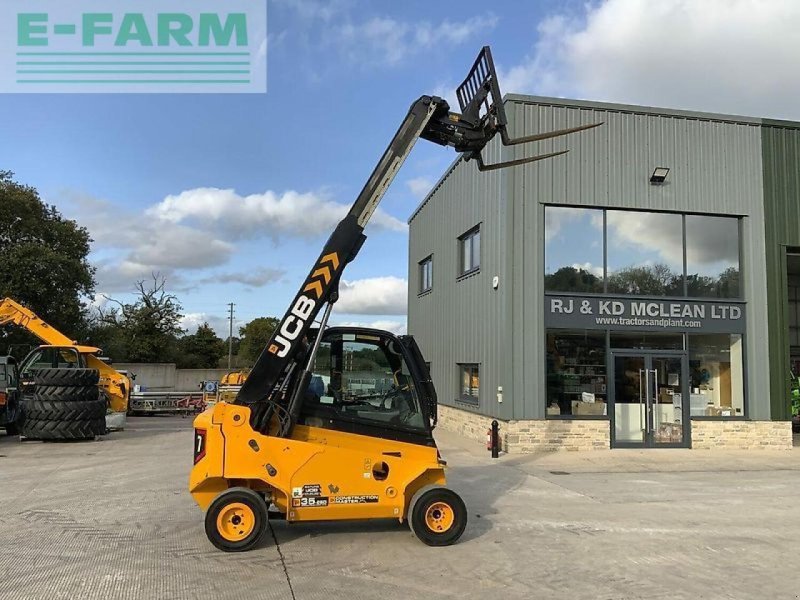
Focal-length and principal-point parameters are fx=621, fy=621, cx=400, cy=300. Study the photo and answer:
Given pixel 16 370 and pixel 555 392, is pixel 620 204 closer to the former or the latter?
pixel 555 392

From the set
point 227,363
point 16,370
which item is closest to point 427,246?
point 16,370

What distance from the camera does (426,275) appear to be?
2181 centimetres

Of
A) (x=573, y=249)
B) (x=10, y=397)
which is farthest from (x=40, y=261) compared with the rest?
(x=573, y=249)

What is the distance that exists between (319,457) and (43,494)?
4952 millimetres

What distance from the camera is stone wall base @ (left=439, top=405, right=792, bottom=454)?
1307 centimetres

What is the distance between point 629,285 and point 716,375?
2.98 meters

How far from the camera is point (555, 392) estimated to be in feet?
44.0

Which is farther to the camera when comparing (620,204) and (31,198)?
(31,198)

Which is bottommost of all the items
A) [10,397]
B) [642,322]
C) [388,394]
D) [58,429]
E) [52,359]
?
[58,429]

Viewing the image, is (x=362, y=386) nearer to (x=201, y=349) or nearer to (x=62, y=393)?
(x=62, y=393)

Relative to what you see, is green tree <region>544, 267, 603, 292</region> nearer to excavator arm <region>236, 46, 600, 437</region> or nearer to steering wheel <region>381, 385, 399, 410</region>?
excavator arm <region>236, 46, 600, 437</region>

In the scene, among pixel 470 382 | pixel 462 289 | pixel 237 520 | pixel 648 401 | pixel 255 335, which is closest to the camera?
pixel 237 520

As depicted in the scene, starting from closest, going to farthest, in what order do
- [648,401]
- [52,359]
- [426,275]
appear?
1. [648,401]
2. [52,359]
3. [426,275]

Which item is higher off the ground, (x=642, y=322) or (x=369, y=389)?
(x=642, y=322)
